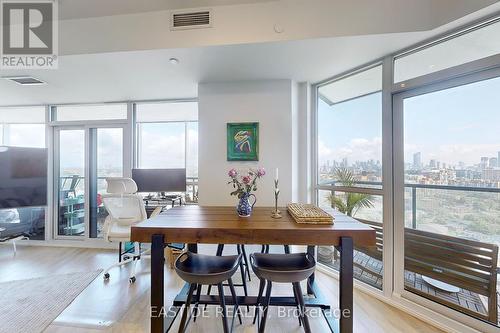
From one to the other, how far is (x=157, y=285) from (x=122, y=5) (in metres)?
2.49

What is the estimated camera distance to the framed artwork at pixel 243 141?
122 inches

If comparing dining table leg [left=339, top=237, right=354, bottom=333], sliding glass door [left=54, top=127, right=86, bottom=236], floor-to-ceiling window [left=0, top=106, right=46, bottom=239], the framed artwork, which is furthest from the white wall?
floor-to-ceiling window [left=0, top=106, right=46, bottom=239]

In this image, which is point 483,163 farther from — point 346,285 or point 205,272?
point 205,272

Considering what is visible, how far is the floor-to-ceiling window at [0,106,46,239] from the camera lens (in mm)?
3991

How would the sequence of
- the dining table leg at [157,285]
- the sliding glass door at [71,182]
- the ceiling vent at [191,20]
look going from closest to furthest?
1. the dining table leg at [157,285]
2. the ceiling vent at [191,20]
3. the sliding glass door at [71,182]

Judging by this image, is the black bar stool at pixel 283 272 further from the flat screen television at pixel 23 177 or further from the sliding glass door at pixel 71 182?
the flat screen television at pixel 23 177

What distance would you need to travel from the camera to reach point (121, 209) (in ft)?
9.98

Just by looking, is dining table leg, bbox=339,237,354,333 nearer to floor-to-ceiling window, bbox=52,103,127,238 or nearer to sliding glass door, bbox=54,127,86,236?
floor-to-ceiling window, bbox=52,103,127,238

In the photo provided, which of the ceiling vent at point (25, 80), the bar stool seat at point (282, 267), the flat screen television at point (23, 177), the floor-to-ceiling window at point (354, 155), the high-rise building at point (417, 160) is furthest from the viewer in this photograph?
the flat screen television at point (23, 177)

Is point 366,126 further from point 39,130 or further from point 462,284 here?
point 39,130

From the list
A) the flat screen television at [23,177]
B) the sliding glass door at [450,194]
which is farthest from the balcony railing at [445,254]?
the flat screen television at [23,177]

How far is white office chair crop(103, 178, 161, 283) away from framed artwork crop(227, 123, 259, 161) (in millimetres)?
1290

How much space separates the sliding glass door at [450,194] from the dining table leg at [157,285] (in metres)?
2.34

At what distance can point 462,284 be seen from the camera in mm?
2051
